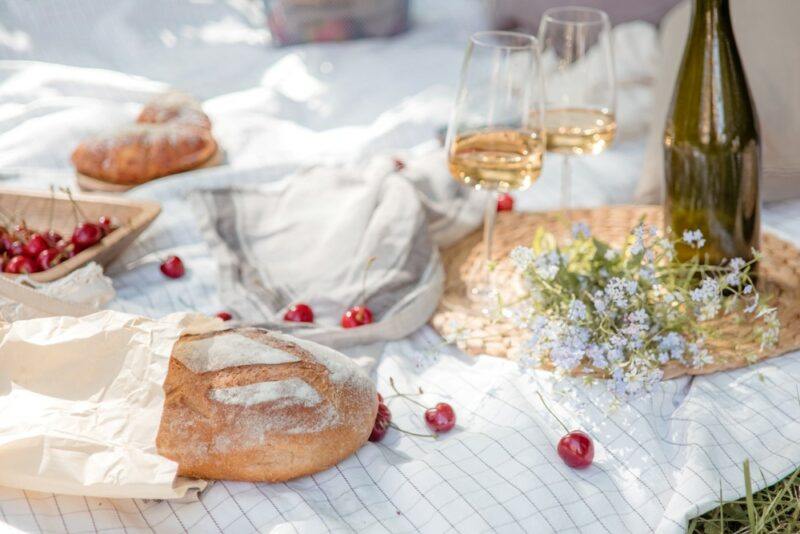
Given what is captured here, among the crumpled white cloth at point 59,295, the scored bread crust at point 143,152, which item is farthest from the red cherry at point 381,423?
the scored bread crust at point 143,152

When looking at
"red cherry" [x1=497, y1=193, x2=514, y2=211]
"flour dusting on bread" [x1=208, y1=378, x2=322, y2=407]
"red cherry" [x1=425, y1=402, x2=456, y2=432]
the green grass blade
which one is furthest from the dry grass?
A: "red cherry" [x1=497, y1=193, x2=514, y2=211]

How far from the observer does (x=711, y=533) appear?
884 millimetres

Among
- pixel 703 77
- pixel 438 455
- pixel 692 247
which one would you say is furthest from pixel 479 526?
pixel 703 77

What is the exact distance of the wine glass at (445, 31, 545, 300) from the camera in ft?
3.67

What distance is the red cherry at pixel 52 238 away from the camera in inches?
49.0

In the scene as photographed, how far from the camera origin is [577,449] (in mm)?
895

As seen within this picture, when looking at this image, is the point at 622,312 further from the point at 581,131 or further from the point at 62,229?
the point at 62,229

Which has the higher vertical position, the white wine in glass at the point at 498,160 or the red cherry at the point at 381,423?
the white wine in glass at the point at 498,160

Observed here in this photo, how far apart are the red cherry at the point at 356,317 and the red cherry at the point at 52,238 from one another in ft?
1.34

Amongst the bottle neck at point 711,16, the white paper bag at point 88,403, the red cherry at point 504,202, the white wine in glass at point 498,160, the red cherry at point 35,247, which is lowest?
the red cherry at point 504,202

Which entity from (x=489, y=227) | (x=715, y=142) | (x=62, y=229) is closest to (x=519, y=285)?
(x=489, y=227)

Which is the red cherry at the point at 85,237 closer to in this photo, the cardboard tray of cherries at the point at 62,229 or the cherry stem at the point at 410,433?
the cardboard tray of cherries at the point at 62,229

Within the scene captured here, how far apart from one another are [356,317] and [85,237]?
38 centimetres

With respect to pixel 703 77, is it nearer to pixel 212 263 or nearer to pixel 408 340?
pixel 408 340
